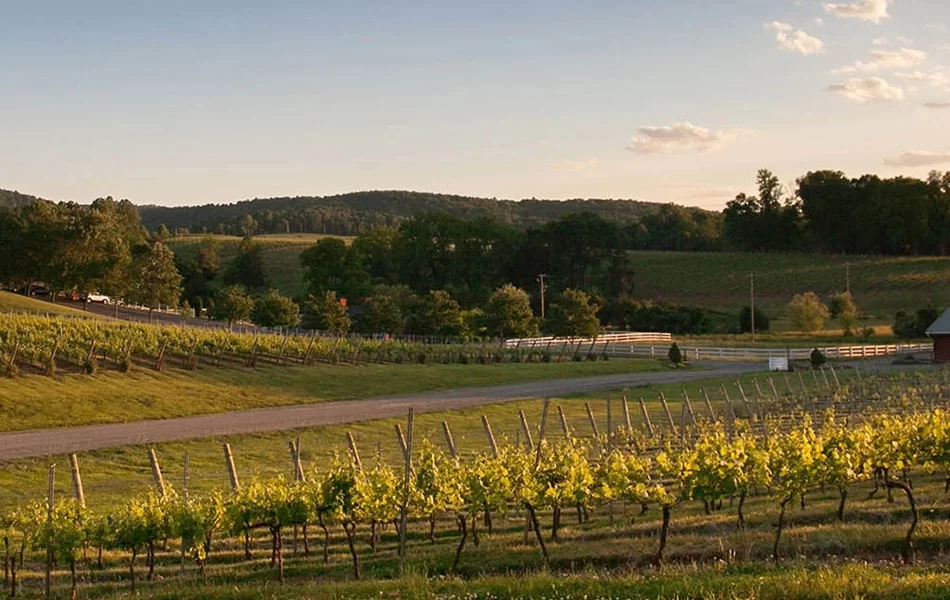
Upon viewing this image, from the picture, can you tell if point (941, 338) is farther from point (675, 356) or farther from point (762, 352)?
point (675, 356)

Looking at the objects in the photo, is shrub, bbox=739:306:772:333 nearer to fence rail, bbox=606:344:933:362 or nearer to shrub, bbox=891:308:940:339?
shrub, bbox=891:308:940:339

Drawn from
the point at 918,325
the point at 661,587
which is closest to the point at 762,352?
the point at 918,325

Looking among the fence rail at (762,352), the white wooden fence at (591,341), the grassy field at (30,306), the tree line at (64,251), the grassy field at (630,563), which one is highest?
the tree line at (64,251)

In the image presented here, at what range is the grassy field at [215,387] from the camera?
1318 inches

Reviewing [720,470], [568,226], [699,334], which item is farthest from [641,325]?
[720,470]

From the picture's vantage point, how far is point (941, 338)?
191 feet

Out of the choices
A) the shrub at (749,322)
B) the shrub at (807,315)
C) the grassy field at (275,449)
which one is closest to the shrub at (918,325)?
the shrub at (807,315)

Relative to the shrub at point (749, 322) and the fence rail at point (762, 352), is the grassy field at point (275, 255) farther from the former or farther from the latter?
the fence rail at point (762, 352)

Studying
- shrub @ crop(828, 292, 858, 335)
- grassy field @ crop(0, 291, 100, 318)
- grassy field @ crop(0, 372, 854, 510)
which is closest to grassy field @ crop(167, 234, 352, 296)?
grassy field @ crop(0, 291, 100, 318)

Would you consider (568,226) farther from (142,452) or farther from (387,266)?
(142,452)

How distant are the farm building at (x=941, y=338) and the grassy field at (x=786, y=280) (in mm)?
36452

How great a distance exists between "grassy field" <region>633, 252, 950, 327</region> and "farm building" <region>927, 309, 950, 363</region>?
1435 inches

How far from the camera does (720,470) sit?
14961 millimetres

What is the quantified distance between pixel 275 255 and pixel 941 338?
352ft
